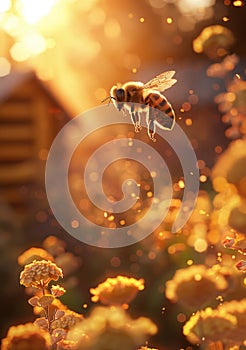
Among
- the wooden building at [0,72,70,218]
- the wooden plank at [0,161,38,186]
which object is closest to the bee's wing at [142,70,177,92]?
the wooden plank at [0,161,38,186]

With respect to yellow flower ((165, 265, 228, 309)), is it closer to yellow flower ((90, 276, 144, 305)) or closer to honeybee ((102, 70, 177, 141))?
yellow flower ((90, 276, 144, 305))

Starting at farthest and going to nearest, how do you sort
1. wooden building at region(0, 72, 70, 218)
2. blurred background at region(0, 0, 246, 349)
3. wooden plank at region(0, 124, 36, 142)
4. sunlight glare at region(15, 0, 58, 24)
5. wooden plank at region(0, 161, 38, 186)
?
wooden plank at region(0, 124, 36, 142)
wooden building at region(0, 72, 70, 218)
wooden plank at region(0, 161, 38, 186)
blurred background at region(0, 0, 246, 349)
sunlight glare at region(15, 0, 58, 24)

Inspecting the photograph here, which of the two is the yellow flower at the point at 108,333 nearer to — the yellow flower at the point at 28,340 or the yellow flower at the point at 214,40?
the yellow flower at the point at 28,340

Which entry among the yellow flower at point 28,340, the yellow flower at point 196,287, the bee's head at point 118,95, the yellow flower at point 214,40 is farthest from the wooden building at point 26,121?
the yellow flower at point 28,340

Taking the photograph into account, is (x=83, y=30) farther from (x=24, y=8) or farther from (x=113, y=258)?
(x=113, y=258)

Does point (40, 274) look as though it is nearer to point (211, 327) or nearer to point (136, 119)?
point (211, 327)

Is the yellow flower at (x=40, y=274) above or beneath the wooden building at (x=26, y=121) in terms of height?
beneath
